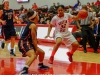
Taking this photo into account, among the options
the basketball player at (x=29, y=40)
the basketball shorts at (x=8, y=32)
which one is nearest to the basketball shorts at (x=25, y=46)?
the basketball player at (x=29, y=40)

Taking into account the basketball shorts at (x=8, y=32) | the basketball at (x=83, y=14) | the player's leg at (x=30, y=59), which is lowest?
the player's leg at (x=30, y=59)

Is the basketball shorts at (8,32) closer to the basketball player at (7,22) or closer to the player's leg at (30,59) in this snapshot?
the basketball player at (7,22)

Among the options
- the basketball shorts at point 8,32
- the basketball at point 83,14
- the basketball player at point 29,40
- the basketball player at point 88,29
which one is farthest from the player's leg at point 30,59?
the basketball player at point 88,29

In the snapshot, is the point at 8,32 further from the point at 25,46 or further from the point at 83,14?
the point at 83,14

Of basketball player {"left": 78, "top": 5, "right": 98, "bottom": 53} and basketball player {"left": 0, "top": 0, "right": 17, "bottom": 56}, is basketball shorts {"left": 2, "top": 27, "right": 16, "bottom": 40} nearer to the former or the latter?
basketball player {"left": 0, "top": 0, "right": 17, "bottom": 56}

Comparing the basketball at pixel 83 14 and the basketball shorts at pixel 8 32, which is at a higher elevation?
the basketball at pixel 83 14

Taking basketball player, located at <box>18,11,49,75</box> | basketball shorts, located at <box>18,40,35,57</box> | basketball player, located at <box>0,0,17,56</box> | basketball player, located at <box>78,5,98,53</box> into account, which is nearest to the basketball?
basketball player, located at <box>18,11,49,75</box>

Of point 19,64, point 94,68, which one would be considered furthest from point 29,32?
point 94,68

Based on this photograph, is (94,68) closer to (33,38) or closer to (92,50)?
(33,38)

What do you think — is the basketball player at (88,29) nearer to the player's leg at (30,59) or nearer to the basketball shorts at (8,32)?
the basketball shorts at (8,32)

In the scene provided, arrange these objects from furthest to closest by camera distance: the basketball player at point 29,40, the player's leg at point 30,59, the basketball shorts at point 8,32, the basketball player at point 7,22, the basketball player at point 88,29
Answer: the basketball player at point 88,29 < the basketball shorts at point 8,32 < the basketball player at point 7,22 < the basketball player at point 29,40 < the player's leg at point 30,59

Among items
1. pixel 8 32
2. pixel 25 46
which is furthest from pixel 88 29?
pixel 25 46

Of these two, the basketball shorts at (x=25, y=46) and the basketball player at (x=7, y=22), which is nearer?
the basketball shorts at (x=25, y=46)

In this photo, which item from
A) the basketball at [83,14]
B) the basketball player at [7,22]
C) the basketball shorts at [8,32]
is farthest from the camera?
the basketball shorts at [8,32]
